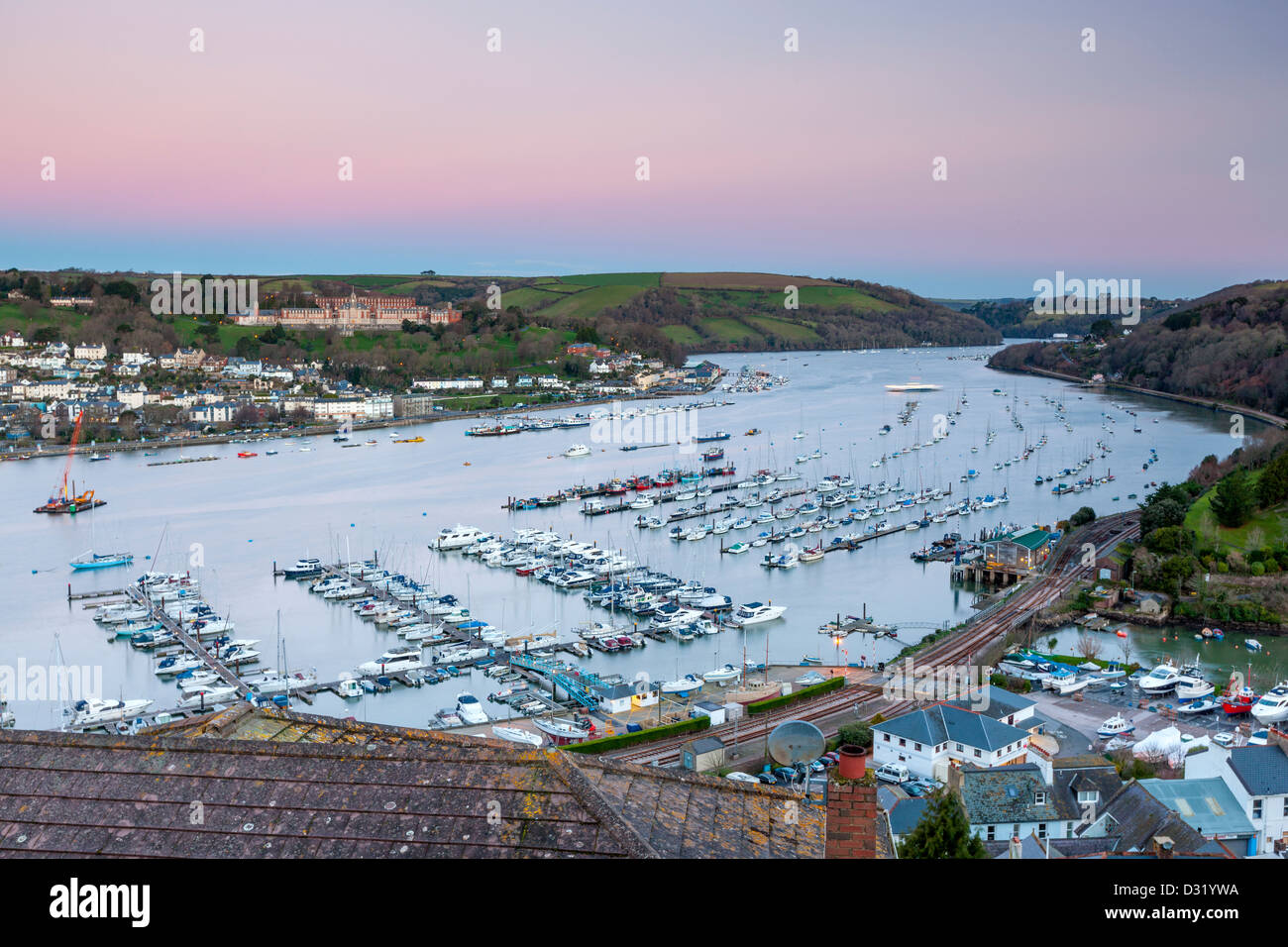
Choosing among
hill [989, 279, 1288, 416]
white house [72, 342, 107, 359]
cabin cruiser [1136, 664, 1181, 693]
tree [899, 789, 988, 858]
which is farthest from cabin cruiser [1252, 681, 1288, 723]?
white house [72, 342, 107, 359]

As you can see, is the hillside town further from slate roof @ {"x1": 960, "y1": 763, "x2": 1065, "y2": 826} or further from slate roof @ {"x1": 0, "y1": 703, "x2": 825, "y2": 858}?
slate roof @ {"x1": 0, "y1": 703, "x2": 825, "y2": 858}

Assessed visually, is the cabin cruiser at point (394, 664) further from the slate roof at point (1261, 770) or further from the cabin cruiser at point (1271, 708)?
the cabin cruiser at point (1271, 708)

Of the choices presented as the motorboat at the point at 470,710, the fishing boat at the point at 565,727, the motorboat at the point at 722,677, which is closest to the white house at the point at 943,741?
the fishing boat at the point at 565,727

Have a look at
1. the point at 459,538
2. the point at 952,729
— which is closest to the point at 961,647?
the point at 952,729

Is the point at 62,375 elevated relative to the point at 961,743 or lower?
elevated
